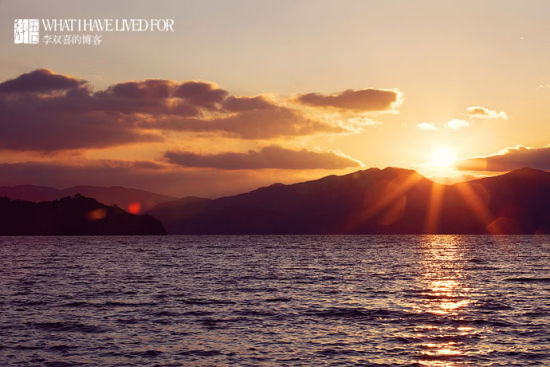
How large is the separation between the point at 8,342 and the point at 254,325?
A: 14545 mm

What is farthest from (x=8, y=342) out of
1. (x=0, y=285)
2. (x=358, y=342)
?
(x=0, y=285)

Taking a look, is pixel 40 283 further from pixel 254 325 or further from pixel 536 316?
pixel 536 316

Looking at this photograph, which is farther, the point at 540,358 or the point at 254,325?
the point at 254,325

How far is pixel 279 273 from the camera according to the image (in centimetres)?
8000


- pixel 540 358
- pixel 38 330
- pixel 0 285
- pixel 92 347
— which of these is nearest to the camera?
pixel 540 358

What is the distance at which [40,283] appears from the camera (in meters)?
63.6

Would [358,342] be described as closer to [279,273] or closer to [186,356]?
[186,356]

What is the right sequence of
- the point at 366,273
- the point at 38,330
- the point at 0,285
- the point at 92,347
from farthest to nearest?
the point at 366,273, the point at 0,285, the point at 38,330, the point at 92,347

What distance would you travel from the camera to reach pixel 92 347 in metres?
30.4

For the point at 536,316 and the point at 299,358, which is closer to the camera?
the point at 299,358

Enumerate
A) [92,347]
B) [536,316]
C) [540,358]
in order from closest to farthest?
[540,358] → [92,347] → [536,316]

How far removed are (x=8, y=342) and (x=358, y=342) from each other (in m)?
19.5

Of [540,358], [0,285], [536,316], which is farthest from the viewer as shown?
[0,285]

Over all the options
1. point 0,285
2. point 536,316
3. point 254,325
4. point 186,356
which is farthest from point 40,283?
point 536,316
